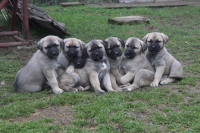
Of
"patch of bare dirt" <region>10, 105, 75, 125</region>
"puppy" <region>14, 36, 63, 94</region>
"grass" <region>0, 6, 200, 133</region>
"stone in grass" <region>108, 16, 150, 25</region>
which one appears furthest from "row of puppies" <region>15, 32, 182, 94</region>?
"stone in grass" <region>108, 16, 150, 25</region>

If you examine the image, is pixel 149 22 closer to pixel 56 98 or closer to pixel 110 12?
pixel 110 12

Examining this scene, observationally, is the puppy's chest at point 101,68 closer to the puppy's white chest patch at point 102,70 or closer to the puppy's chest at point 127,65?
the puppy's white chest patch at point 102,70

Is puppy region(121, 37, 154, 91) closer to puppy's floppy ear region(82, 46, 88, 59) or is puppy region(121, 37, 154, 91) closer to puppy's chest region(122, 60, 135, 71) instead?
puppy's chest region(122, 60, 135, 71)

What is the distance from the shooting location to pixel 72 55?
291 inches

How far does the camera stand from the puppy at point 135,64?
7.63 meters

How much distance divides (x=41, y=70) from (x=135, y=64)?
2.38 metres

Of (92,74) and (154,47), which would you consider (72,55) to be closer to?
(92,74)

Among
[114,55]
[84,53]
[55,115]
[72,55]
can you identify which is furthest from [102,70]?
[55,115]

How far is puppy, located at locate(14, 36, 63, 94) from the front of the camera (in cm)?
714

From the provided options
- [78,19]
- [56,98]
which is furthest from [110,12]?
[56,98]

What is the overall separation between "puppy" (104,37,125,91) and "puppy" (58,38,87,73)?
0.65m

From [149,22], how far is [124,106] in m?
10.3

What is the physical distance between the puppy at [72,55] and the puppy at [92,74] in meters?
0.13

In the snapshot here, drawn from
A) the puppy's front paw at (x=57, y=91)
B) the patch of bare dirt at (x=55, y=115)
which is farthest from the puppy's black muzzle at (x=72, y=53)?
the patch of bare dirt at (x=55, y=115)
